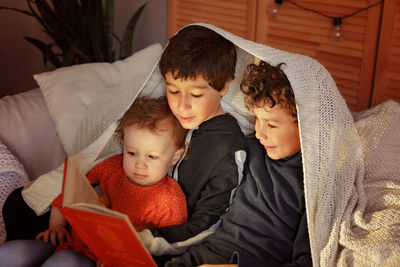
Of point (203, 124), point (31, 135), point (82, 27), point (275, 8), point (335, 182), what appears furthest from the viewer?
point (82, 27)

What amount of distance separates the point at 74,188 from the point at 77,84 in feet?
2.83

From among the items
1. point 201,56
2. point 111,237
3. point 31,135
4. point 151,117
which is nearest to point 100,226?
point 111,237

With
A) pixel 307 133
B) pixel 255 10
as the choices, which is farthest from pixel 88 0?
pixel 307 133

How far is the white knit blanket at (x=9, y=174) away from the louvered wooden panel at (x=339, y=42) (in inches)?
54.5

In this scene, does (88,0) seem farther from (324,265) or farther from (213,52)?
(324,265)

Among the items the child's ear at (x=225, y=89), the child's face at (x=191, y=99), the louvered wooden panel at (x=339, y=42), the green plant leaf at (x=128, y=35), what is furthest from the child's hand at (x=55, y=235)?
the green plant leaf at (x=128, y=35)

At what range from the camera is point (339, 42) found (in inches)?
87.4

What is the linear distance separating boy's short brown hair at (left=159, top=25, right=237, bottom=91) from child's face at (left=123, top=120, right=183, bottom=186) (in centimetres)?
19

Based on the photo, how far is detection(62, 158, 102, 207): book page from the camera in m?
1.12

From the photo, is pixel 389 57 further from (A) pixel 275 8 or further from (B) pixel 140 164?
(B) pixel 140 164

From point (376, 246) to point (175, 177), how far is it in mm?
645

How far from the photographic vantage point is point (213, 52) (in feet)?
4.77

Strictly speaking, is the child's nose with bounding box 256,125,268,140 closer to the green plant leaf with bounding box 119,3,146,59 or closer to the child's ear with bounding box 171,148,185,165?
the child's ear with bounding box 171,148,185,165

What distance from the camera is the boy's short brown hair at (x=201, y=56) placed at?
1.43 meters
